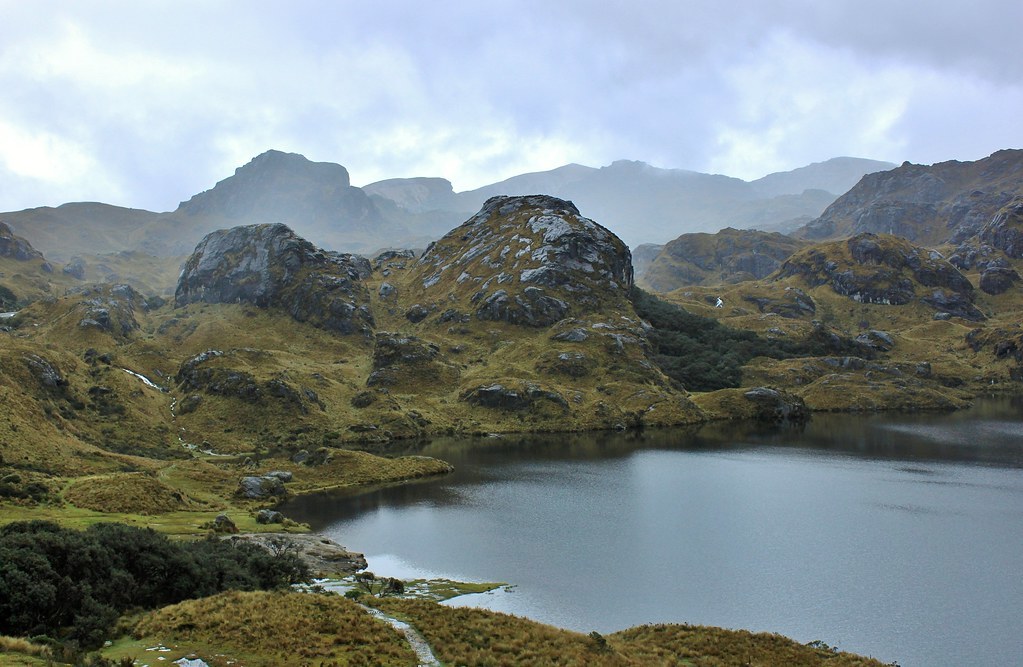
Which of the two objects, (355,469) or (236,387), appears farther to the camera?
(236,387)

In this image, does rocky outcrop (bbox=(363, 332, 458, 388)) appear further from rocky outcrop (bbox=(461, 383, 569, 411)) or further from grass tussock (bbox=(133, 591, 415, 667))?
grass tussock (bbox=(133, 591, 415, 667))

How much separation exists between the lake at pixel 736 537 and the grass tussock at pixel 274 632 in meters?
15.9

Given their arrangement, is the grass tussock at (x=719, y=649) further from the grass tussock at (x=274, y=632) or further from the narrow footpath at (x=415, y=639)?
the grass tussock at (x=274, y=632)

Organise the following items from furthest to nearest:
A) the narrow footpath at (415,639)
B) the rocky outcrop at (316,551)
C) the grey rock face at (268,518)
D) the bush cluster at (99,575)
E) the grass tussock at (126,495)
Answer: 1. the grey rock face at (268,518)
2. the grass tussock at (126,495)
3. the rocky outcrop at (316,551)
4. the narrow footpath at (415,639)
5. the bush cluster at (99,575)

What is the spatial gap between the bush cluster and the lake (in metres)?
16.8

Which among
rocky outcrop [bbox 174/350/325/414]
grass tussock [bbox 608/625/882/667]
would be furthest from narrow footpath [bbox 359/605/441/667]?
rocky outcrop [bbox 174/350/325/414]

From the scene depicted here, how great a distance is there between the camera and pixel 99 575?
42.5m

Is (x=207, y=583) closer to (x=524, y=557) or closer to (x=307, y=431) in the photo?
(x=524, y=557)

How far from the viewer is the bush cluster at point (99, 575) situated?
3672 centimetres

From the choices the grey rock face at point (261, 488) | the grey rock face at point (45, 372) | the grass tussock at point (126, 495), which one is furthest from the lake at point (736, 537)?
→ the grey rock face at point (45, 372)

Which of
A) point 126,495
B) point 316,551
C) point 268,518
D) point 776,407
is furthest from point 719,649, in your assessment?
point 776,407

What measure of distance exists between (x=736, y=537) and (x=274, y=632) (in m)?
50.6

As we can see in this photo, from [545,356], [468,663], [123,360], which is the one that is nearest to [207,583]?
[468,663]

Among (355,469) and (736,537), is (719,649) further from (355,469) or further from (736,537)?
(355,469)
